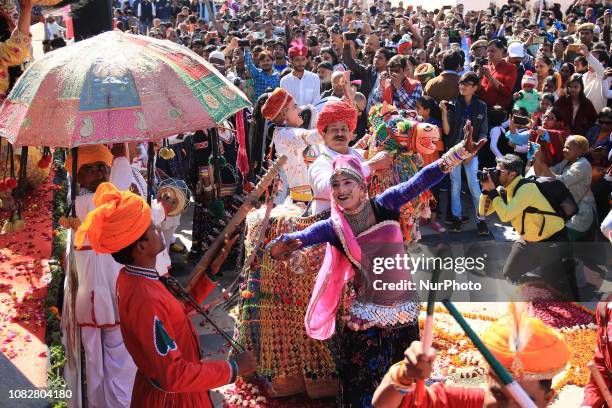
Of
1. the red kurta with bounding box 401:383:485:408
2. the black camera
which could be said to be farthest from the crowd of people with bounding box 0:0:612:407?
the black camera

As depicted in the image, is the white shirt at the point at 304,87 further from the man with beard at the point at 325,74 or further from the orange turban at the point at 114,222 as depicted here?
the orange turban at the point at 114,222

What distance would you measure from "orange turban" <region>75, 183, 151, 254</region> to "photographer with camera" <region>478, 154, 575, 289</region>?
3.79 metres

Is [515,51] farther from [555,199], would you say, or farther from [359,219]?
[359,219]

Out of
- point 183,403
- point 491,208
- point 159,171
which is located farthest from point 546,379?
point 159,171

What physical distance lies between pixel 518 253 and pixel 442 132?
278 centimetres

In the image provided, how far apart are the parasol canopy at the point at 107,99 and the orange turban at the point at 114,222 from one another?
436 millimetres

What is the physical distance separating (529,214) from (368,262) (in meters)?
2.76

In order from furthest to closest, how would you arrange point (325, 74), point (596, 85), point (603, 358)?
Result: point (325, 74) < point (596, 85) < point (603, 358)

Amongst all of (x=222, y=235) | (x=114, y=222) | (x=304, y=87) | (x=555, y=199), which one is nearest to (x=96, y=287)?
(x=222, y=235)

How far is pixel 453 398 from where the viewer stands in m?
2.59

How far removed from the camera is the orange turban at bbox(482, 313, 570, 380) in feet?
7.75

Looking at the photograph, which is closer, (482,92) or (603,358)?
(603,358)

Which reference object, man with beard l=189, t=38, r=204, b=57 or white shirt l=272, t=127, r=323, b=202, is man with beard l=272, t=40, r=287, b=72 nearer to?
man with beard l=189, t=38, r=204, b=57

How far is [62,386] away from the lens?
3674 mm
